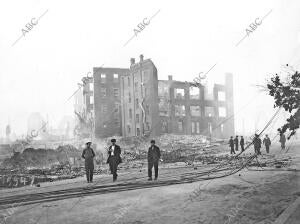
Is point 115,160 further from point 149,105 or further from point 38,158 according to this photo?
point 149,105

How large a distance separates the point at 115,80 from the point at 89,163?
4749 cm

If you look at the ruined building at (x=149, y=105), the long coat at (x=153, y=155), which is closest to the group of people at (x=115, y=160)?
the long coat at (x=153, y=155)

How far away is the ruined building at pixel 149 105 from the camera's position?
46906 mm

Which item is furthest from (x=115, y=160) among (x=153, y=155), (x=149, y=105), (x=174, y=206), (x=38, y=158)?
(x=149, y=105)

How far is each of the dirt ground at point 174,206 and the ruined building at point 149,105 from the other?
36.8 m

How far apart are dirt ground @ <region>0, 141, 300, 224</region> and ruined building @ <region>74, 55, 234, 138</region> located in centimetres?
3676

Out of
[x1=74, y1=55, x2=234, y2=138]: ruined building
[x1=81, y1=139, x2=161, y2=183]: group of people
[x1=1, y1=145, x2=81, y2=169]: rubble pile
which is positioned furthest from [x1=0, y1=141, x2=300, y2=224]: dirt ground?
[x1=74, y1=55, x2=234, y2=138]: ruined building

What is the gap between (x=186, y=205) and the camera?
6.93 m

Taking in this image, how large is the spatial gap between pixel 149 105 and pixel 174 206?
39725mm

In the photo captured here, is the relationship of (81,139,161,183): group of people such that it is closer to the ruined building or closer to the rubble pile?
the rubble pile

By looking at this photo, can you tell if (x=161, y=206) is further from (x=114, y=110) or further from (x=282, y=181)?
(x=114, y=110)

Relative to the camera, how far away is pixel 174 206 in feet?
22.5

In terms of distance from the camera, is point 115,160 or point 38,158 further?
point 38,158

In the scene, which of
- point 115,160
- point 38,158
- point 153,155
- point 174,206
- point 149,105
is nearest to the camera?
point 174,206
